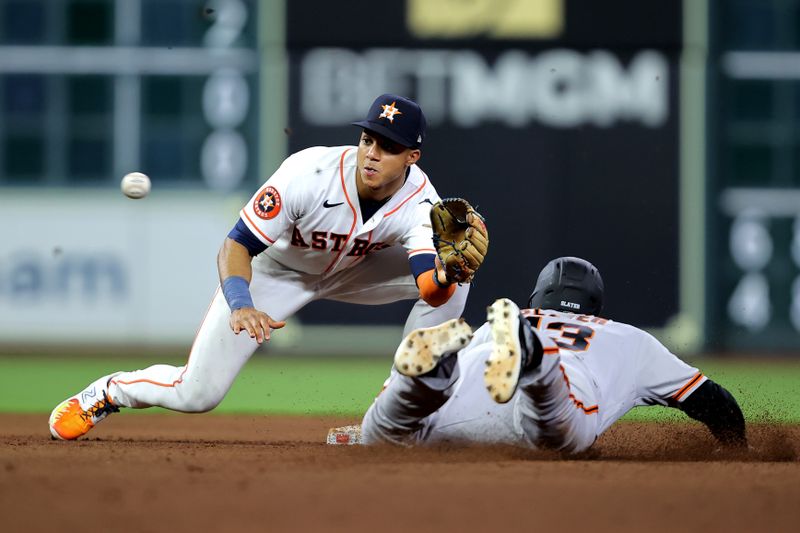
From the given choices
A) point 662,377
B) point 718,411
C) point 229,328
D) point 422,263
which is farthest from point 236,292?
point 718,411

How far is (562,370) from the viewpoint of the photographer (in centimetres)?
379

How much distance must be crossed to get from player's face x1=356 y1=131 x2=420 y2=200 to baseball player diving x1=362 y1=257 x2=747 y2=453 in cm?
70

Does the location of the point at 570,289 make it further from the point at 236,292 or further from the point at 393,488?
the point at 393,488

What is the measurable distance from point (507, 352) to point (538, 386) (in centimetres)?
21

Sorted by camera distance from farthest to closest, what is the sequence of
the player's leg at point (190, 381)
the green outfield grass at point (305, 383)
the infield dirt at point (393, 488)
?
the green outfield grass at point (305, 383) < the player's leg at point (190, 381) < the infield dirt at point (393, 488)

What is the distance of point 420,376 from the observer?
3.72m

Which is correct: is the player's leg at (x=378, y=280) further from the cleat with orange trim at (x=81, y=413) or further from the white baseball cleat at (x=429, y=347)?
the white baseball cleat at (x=429, y=347)

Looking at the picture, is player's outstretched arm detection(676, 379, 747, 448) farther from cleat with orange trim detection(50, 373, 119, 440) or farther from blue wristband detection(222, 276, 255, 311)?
cleat with orange trim detection(50, 373, 119, 440)

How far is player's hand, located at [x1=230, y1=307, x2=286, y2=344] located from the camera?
4227 millimetres

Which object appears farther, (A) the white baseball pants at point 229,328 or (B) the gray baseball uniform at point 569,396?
(A) the white baseball pants at point 229,328

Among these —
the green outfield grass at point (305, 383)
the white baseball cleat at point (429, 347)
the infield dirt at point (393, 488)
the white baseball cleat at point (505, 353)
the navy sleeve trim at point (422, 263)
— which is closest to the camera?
the infield dirt at point (393, 488)

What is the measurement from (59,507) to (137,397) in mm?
1881

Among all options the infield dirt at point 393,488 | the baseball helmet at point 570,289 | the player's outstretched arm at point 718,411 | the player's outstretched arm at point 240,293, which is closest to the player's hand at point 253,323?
the player's outstretched arm at point 240,293

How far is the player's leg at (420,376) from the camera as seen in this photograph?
12.0 feet
